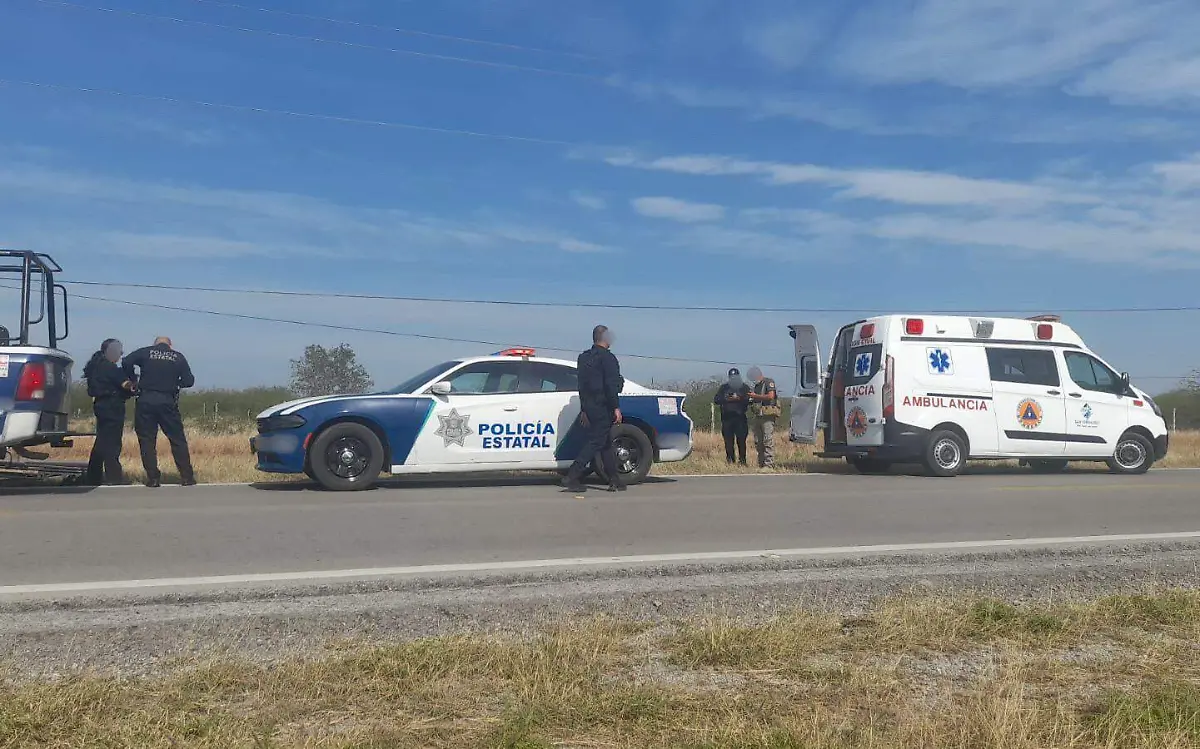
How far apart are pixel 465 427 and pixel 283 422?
1996 mm

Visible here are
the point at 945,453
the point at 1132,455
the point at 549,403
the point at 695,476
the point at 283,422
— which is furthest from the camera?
the point at 1132,455

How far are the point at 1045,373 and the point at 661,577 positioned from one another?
1113cm

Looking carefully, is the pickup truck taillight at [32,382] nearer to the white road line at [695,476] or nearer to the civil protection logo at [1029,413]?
the white road line at [695,476]

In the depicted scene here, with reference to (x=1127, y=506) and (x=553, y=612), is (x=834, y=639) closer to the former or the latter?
(x=553, y=612)

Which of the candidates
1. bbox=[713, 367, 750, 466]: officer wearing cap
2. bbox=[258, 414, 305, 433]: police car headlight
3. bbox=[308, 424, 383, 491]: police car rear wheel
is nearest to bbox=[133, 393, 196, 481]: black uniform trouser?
bbox=[258, 414, 305, 433]: police car headlight

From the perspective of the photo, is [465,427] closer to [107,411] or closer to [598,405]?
[598,405]

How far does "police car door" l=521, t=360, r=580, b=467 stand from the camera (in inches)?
510

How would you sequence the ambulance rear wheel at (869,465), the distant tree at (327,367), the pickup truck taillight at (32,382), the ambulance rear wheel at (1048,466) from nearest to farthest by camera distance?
the pickup truck taillight at (32,382)
the ambulance rear wheel at (869,465)
the ambulance rear wheel at (1048,466)
the distant tree at (327,367)

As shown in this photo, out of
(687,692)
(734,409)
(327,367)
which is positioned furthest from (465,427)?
(327,367)

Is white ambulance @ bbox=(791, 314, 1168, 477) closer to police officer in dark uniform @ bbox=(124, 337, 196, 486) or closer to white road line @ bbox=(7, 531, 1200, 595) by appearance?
white road line @ bbox=(7, 531, 1200, 595)

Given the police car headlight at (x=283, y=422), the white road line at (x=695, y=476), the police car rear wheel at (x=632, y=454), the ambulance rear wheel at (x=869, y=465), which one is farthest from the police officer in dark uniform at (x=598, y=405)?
the ambulance rear wheel at (x=869, y=465)

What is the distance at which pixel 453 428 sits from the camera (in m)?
12.6

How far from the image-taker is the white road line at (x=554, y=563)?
660cm

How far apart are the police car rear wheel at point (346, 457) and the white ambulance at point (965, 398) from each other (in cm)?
726
